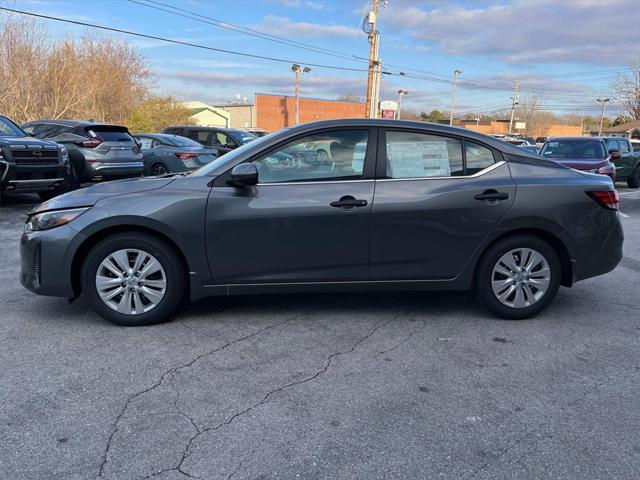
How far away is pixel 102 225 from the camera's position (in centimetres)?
411

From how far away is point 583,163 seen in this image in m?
12.3

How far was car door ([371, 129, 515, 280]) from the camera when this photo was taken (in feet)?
14.1

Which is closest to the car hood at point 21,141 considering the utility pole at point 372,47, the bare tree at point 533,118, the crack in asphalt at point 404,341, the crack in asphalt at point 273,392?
the crack in asphalt at point 273,392

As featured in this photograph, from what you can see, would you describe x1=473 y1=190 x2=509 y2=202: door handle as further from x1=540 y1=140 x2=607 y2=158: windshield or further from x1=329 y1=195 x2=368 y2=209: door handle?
x1=540 y1=140 x2=607 y2=158: windshield

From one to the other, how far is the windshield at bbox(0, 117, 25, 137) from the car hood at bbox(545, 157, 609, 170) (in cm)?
1114

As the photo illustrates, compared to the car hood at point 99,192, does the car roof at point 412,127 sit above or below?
above

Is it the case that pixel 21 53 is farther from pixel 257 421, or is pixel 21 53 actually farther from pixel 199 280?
pixel 257 421

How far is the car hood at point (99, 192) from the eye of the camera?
4223 millimetres

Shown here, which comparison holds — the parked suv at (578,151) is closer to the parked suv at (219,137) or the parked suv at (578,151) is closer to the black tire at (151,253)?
the parked suv at (219,137)

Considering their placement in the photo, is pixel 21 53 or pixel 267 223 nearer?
pixel 267 223

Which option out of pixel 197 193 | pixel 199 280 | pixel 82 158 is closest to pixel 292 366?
pixel 199 280

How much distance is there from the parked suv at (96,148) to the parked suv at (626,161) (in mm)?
14604

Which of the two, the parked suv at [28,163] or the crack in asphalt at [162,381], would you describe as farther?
the parked suv at [28,163]

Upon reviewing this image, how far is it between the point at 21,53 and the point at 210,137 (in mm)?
13870
